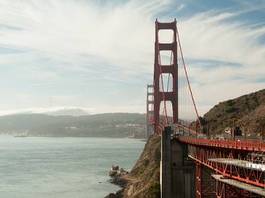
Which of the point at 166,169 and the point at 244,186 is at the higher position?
the point at 244,186

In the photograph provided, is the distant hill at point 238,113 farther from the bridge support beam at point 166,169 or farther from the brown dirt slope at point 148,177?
the bridge support beam at point 166,169

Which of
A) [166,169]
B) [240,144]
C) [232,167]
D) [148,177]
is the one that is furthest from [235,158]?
[148,177]

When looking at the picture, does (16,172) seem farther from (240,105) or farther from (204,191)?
(204,191)

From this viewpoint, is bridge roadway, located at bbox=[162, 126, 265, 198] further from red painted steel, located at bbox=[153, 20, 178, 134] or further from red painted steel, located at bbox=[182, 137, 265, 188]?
red painted steel, located at bbox=[153, 20, 178, 134]

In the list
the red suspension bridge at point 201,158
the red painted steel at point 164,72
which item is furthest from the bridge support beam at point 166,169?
the red painted steel at point 164,72

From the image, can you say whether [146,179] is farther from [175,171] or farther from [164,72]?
[164,72]

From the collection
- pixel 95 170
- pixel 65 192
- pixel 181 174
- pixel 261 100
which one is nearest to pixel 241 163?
pixel 181 174

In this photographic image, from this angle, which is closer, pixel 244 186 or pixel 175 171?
pixel 244 186
